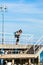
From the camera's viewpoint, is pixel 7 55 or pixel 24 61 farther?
pixel 24 61

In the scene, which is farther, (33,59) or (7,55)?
(33,59)

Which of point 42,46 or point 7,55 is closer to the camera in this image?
point 7,55

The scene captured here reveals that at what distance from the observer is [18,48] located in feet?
141

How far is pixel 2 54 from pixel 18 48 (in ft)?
12.3

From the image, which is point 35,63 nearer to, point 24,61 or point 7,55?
point 24,61

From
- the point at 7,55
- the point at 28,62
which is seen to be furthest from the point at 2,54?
A: the point at 28,62

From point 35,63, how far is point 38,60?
19.8 inches

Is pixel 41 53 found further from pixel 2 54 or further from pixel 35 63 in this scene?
pixel 2 54

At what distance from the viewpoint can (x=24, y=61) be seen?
4250 centimetres

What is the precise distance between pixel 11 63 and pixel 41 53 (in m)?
3.83

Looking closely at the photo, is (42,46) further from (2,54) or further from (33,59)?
(2,54)

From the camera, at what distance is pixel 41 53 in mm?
42156

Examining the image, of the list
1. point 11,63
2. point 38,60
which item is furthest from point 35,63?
point 11,63

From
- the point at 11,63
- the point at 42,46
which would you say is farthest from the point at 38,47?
the point at 11,63
